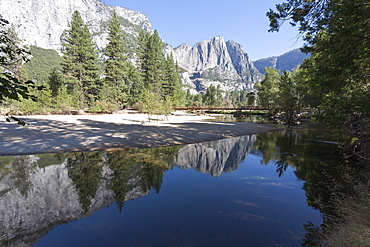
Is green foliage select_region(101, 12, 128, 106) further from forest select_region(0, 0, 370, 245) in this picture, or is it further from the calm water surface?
the calm water surface

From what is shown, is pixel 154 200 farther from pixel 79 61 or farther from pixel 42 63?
pixel 42 63

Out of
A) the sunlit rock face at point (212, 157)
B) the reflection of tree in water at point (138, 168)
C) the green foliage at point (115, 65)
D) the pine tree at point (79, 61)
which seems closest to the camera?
the reflection of tree in water at point (138, 168)

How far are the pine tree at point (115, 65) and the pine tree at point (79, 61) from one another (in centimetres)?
365

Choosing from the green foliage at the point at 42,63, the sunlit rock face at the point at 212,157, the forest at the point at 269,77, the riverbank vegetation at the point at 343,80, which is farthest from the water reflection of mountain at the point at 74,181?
the green foliage at the point at 42,63

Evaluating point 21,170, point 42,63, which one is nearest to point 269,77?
point 21,170

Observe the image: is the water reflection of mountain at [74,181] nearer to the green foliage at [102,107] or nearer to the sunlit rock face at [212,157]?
the sunlit rock face at [212,157]

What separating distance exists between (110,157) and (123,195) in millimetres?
4742

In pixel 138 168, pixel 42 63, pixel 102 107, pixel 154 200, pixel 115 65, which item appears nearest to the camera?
pixel 154 200

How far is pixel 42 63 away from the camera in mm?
142375

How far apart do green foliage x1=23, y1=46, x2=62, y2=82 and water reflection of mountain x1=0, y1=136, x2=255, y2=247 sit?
409 feet

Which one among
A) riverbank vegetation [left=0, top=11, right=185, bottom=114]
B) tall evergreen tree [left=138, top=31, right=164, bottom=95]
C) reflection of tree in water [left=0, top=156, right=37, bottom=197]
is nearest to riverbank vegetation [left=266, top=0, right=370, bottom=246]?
reflection of tree in water [left=0, top=156, right=37, bottom=197]

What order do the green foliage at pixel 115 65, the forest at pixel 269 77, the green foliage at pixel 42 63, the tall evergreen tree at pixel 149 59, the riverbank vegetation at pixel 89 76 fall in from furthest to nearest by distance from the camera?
the green foliage at pixel 42 63 < the tall evergreen tree at pixel 149 59 < the green foliage at pixel 115 65 < the riverbank vegetation at pixel 89 76 < the forest at pixel 269 77

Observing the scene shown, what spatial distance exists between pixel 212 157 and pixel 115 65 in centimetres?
3963

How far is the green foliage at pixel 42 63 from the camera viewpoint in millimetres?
120363
